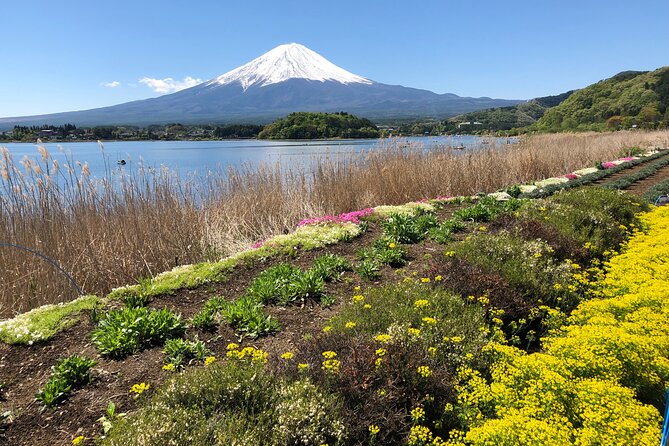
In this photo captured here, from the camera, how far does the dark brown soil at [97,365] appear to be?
2480 mm

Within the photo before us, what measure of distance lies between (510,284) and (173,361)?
3.35 meters

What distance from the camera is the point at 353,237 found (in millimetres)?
6629

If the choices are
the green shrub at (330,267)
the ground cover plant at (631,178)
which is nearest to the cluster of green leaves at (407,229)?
the green shrub at (330,267)

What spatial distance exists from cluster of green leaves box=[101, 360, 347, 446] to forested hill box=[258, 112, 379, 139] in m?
43.3

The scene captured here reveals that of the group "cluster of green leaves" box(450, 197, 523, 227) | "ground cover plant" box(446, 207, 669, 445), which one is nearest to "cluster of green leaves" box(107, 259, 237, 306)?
"ground cover plant" box(446, 207, 669, 445)

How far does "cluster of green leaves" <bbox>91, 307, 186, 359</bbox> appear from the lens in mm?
3203

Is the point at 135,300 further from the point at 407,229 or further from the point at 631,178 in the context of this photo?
the point at 631,178

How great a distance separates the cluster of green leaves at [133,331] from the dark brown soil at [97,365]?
8 centimetres

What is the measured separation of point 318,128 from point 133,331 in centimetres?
4793

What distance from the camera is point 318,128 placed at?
4947 cm

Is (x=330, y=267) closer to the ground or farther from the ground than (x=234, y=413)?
closer to the ground

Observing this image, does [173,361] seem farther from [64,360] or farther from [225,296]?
[225,296]

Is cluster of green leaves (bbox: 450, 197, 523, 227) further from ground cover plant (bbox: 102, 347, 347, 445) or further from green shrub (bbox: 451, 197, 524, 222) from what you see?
ground cover plant (bbox: 102, 347, 347, 445)

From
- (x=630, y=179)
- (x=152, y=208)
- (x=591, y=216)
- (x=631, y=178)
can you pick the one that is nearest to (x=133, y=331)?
(x=152, y=208)
